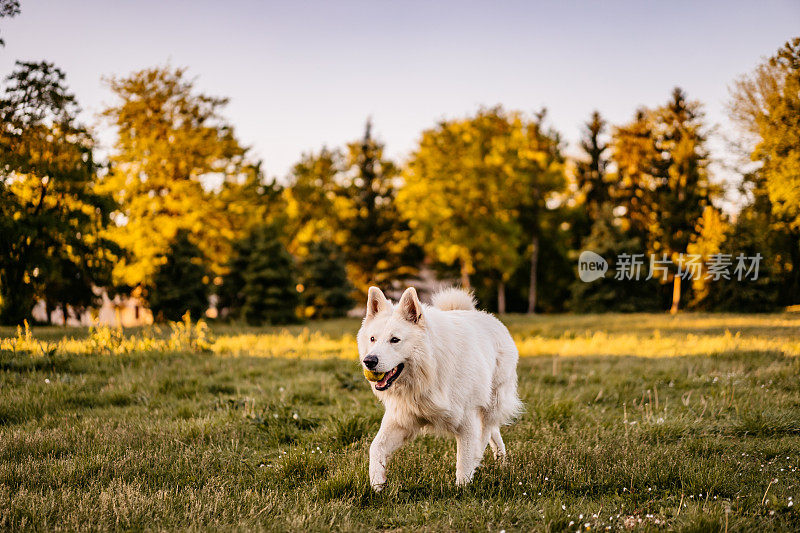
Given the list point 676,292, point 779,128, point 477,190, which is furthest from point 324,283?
point 779,128

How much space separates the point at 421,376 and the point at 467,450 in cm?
81

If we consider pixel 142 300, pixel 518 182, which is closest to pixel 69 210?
pixel 142 300

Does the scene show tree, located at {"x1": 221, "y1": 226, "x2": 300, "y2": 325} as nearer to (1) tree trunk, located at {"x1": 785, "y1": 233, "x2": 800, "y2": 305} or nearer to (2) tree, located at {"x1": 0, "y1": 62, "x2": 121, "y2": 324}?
(2) tree, located at {"x1": 0, "y1": 62, "x2": 121, "y2": 324}

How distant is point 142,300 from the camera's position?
70.4ft

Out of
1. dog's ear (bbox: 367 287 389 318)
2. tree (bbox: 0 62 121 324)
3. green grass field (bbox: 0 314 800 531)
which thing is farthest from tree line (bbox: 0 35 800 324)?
dog's ear (bbox: 367 287 389 318)

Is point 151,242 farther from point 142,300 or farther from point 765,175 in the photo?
point 765,175

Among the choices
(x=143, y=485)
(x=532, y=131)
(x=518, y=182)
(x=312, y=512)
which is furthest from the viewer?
(x=532, y=131)

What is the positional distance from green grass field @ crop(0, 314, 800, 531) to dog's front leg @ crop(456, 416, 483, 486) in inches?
4.1

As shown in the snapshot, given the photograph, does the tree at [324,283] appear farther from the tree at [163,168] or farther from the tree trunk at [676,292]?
the tree trunk at [676,292]

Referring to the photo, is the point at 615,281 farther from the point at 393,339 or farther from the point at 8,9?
the point at 8,9

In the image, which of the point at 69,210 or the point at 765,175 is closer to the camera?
the point at 69,210

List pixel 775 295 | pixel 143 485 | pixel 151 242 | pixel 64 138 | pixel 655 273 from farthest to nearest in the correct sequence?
pixel 655 273 → pixel 151 242 → pixel 775 295 → pixel 64 138 → pixel 143 485

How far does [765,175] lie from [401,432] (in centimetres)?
995

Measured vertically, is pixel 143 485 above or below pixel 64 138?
below
